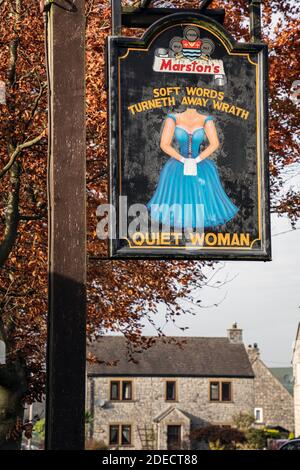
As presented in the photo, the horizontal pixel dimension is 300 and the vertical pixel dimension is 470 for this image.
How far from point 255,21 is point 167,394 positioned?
6272cm

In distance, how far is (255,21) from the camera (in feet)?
29.4

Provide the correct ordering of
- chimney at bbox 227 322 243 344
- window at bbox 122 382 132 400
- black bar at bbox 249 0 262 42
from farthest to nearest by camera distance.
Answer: chimney at bbox 227 322 243 344 < window at bbox 122 382 132 400 < black bar at bbox 249 0 262 42

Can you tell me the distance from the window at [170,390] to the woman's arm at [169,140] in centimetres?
6259

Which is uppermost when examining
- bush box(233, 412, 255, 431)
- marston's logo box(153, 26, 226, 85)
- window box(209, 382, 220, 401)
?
marston's logo box(153, 26, 226, 85)

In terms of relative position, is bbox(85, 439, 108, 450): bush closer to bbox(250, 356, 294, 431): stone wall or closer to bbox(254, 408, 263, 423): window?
bbox(254, 408, 263, 423): window

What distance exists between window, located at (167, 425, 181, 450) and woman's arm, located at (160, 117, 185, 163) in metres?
60.0

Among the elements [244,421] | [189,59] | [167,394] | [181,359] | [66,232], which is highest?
[189,59]

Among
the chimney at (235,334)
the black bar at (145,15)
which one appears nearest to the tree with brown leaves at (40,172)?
the black bar at (145,15)

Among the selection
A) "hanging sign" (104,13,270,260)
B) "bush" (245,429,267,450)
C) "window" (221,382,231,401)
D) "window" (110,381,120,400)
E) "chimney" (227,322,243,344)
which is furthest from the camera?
"chimney" (227,322,243,344)

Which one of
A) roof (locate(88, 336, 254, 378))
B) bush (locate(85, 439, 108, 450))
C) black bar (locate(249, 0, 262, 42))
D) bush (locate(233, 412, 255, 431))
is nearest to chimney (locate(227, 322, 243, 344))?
roof (locate(88, 336, 254, 378))

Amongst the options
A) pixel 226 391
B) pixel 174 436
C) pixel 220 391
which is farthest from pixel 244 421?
pixel 174 436

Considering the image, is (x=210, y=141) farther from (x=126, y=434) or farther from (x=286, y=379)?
(x=286, y=379)

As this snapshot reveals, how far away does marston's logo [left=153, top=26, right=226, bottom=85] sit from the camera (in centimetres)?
849

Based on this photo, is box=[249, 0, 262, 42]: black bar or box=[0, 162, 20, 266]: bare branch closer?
box=[249, 0, 262, 42]: black bar
